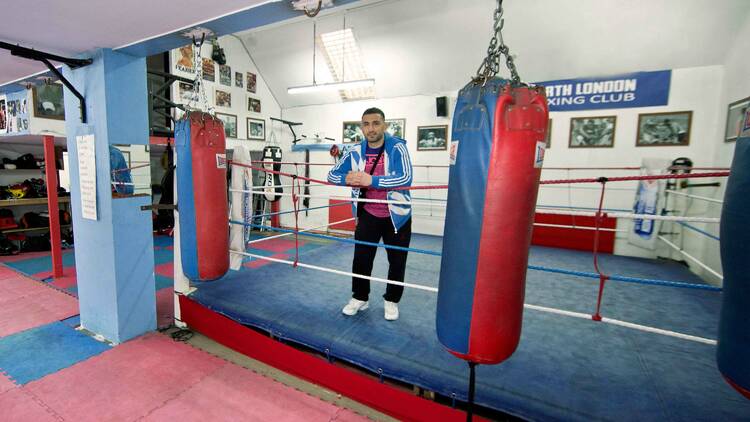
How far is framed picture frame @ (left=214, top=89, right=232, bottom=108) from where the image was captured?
6.31m

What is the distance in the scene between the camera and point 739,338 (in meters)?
0.81

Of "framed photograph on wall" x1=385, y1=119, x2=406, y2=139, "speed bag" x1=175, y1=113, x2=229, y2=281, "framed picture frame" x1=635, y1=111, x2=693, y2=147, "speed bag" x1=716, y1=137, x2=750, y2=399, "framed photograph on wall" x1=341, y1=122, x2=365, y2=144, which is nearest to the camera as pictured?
"speed bag" x1=716, y1=137, x2=750, y2=399

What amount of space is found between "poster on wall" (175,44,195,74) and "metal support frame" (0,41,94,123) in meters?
4.06

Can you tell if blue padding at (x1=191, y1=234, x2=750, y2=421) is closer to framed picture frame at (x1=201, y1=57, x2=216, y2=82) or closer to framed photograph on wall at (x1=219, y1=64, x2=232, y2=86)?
framed picture frame at (x1=201, y1=57, x2=216, y2=82)

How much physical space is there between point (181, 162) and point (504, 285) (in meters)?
1.78

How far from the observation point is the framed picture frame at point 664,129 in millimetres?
4359

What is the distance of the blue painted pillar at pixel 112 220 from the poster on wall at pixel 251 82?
4735mm

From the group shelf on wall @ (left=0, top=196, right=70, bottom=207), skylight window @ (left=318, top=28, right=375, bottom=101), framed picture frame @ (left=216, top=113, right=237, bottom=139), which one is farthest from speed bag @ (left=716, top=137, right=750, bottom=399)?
framed picture frame @ (left=216, top=113, right=237, bottom=139)

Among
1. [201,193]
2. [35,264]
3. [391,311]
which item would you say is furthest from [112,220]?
[35,264]

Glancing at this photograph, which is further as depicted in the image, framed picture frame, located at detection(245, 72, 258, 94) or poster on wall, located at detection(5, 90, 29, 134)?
framed picture frame, located at detection(245, 72, 258, 94)

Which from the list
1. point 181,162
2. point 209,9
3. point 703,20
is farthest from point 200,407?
point 703,20

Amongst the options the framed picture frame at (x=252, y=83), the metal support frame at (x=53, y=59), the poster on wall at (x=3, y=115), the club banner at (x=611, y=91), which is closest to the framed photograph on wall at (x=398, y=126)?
the club banner at (x=611, y=91)

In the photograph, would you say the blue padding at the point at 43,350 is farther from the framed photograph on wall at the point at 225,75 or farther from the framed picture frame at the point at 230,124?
the framed photograph on wall at the point at 225,75

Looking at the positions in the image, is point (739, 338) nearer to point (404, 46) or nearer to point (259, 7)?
point (259, 7)
